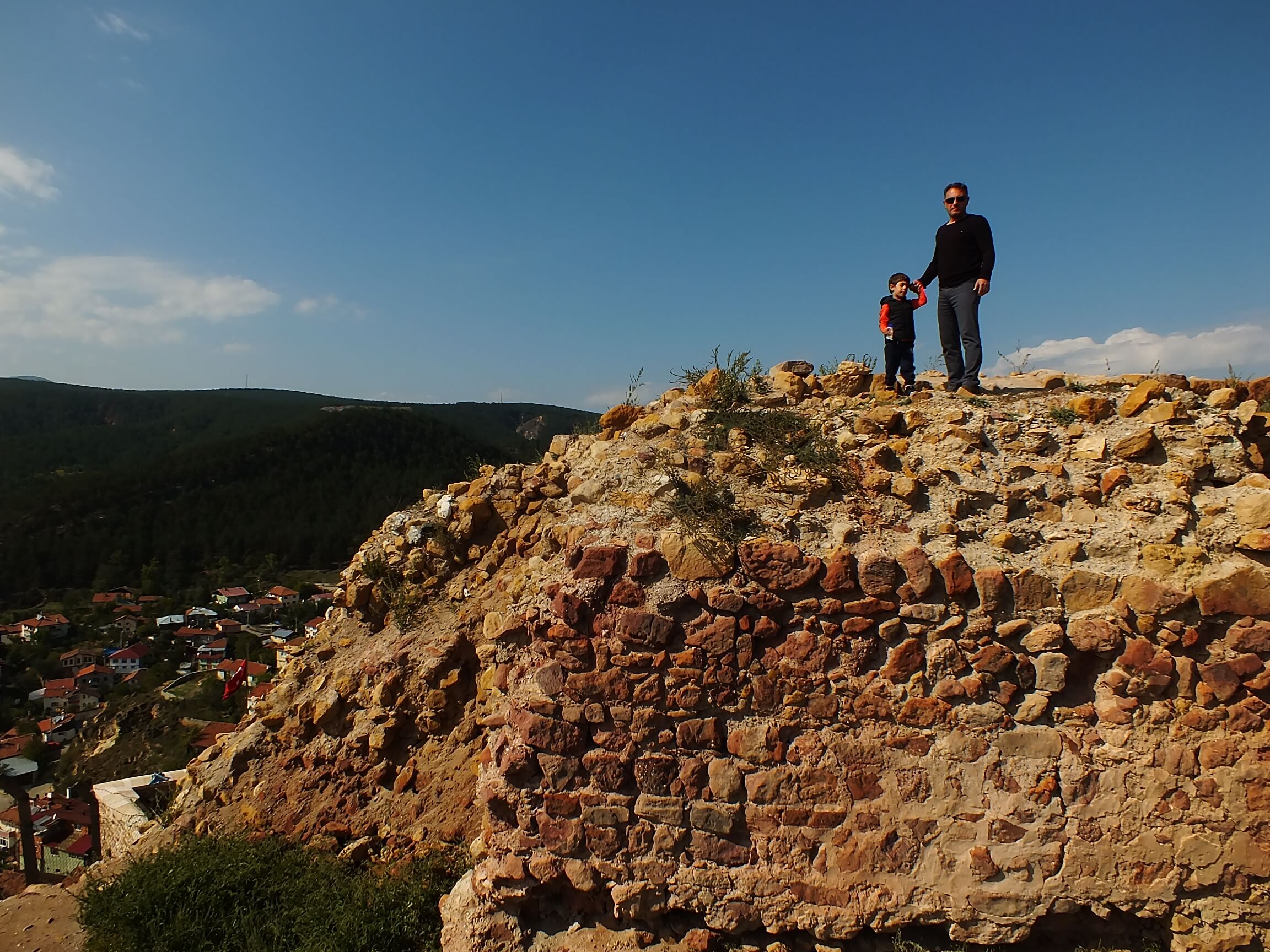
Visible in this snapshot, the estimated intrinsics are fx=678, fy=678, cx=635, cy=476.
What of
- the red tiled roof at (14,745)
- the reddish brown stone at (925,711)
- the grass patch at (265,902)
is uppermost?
the reddish brown stone at (925,711)

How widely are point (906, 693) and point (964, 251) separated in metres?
3.37

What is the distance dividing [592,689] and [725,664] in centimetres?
73

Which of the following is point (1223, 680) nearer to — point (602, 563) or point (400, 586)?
point (602, 563)

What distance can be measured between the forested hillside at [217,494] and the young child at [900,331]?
125ft

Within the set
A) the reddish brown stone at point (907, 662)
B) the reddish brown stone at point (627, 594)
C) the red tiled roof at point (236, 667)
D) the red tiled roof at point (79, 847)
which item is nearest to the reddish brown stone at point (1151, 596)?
the reddish brown stone at point (907, 662)

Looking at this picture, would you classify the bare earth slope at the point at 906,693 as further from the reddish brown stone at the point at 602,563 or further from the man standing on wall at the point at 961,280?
the man standing on wall at the point at 961,280

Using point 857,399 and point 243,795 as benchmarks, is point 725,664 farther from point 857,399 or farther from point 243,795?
point 243,795

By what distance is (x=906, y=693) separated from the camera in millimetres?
3422

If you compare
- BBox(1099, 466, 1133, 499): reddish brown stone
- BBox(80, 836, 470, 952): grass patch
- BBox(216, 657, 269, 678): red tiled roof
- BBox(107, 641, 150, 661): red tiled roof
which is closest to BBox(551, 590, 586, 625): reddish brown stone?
BBox(80, 836, 470, 952): grass patch

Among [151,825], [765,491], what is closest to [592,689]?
[765,491]

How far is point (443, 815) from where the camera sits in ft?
15.8

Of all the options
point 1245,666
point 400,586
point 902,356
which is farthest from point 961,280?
point 400,586

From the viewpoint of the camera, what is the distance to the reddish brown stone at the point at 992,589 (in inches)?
134

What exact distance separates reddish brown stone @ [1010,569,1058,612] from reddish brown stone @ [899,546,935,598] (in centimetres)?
42
